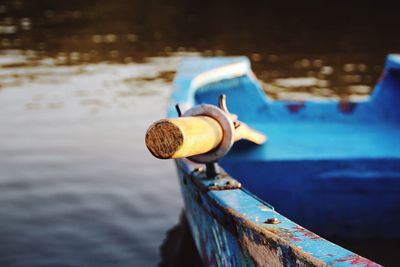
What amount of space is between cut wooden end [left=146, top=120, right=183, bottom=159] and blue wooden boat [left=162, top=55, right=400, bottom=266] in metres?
0.38

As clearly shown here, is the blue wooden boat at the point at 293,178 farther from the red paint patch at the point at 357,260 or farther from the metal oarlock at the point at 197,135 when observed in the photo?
the metal oarlock at the point at 197,135

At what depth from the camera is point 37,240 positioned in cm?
411

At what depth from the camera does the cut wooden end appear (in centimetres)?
192

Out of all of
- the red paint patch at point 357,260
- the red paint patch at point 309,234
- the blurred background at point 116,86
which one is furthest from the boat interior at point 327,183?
the red paint patch at point 357,260

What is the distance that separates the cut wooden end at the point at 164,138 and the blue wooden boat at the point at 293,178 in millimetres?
380

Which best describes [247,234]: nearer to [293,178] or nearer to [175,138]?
[175,138]

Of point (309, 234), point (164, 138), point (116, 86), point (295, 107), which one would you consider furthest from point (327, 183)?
point (116, 86)

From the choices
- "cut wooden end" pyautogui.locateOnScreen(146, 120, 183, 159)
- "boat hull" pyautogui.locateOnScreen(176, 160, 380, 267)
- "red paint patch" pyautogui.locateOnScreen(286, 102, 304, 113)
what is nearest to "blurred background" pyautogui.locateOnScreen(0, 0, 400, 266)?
"red paint patch" pyautogui.locateOnScreen(286, 102, 304, 113)

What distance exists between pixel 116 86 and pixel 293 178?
5612 millimetres

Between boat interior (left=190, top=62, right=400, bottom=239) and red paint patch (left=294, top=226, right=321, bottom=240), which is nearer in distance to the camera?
red paint patch (left=294, top=226, right=321, bottom=240)

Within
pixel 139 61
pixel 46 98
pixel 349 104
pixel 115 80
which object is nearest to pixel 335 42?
pixel 139 61

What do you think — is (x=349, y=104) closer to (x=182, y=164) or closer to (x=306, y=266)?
(x=182, y=164)

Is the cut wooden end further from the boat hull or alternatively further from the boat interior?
the boat interior

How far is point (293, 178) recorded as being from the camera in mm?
3664
